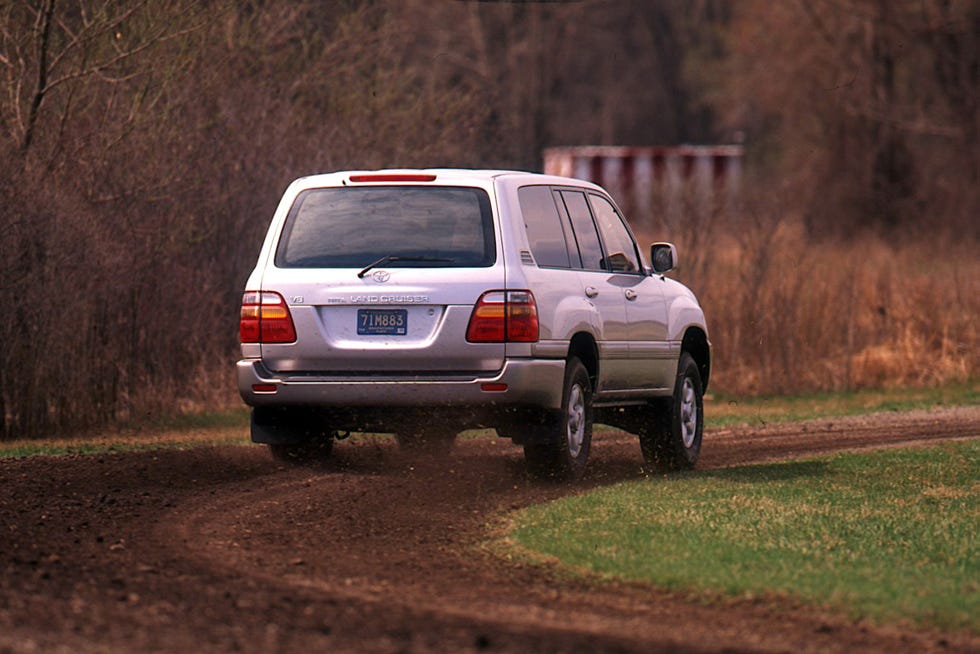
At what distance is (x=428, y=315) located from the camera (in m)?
11.3

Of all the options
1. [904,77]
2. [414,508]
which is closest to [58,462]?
[414,508]

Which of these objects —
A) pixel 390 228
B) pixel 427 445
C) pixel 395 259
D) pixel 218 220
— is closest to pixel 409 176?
pixel 390 228

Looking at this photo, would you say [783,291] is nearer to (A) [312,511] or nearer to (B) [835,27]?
(A) [312,511]

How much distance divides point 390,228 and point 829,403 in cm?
1035

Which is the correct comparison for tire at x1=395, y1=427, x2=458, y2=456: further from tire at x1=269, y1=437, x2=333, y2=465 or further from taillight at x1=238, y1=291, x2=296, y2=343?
taillight at x1=238, y1=291, x2=296, y2=343

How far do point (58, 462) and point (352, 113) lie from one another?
10757mm

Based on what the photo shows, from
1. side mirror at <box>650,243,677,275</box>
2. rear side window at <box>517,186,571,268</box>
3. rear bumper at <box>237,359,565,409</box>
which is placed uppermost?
rear side window at <box>517,186,571,268</box>

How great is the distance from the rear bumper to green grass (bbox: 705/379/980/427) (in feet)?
22.6

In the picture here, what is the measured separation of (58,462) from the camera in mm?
13000

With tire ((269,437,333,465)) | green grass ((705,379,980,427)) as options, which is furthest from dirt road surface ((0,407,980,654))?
green grass ((705,379,980,427))

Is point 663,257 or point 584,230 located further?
point 663,257

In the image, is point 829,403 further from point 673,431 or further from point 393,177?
point 393,177

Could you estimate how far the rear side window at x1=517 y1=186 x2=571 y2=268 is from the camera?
11.7 meters

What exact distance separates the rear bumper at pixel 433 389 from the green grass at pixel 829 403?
22.6 ft
